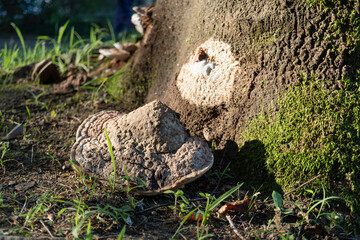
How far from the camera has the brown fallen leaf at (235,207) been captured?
206cm

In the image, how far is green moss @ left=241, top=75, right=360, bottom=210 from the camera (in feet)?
6.94

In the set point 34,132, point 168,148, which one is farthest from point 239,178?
point 34,132

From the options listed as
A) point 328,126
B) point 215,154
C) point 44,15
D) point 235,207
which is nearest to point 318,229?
point 235,207

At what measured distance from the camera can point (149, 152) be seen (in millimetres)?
2217

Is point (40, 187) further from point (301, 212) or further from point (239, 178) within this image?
point (301, 212)

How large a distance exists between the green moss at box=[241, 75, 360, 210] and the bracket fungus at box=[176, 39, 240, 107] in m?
0.44

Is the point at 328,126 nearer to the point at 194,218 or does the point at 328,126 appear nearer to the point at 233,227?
the point at 233,227

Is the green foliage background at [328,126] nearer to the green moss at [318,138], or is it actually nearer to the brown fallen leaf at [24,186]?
the green moss at [318,138]

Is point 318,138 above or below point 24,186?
above

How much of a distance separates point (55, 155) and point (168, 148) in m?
1.03

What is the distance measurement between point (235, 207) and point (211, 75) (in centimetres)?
100

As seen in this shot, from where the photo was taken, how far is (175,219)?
79.5 inches

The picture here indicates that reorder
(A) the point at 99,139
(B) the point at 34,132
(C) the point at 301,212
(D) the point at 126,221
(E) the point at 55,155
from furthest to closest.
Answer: (B) the point at 34,132 → (E) the point at 55,155 → (A) the point at 99,139 → (C) the point at 301,212 → (D) the point at 126,221

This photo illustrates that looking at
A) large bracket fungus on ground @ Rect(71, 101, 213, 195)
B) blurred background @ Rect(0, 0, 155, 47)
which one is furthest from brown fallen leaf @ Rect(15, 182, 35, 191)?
blurred background @ Rect(0, 0, 155, 47)
